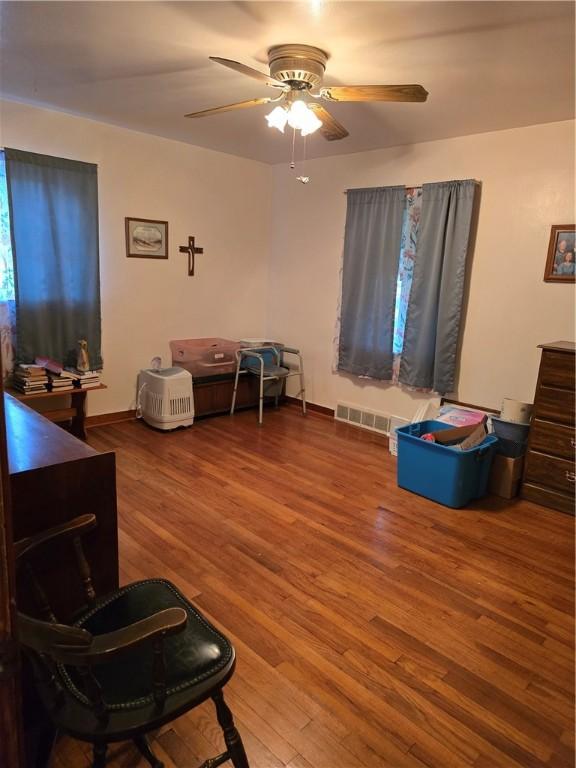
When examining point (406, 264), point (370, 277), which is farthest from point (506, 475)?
point (370, 277)

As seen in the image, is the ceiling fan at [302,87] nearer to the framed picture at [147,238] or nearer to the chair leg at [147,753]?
the framed picture at [147,238]

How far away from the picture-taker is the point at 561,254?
3.19m

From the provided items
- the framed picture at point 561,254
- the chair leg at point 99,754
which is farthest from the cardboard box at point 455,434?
the chair leg at point 99,754

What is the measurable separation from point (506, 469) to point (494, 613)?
1252mm

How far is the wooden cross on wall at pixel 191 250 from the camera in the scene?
4502 mm

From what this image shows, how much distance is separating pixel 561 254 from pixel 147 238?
3210mm

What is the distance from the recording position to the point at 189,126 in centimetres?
372

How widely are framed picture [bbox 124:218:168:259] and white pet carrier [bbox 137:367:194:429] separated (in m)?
1.02

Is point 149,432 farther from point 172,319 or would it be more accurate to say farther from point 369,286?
point 369,286

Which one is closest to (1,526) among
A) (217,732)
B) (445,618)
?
(217,732)

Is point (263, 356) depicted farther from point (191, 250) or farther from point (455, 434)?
point (455, 434)

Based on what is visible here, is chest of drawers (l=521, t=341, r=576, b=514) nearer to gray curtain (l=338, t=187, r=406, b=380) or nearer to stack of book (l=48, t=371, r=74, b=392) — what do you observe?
gray curtain (l=338, t=187, r=406, b=380)

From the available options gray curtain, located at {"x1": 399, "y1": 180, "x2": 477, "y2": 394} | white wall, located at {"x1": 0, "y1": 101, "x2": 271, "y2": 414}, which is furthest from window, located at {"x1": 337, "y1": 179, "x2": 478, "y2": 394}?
white wall, located at {"x1": 0, "y1": 101, "x2": 271, "y2": 414}

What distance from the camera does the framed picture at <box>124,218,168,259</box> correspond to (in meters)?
4.11
